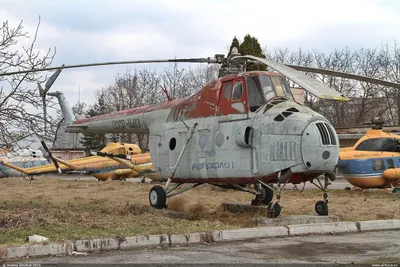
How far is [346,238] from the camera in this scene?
10156 millimetres

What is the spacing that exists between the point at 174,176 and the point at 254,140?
317cm

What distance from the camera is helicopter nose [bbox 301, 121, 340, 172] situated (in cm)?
1155

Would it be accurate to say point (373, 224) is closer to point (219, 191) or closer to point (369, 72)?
point (219, 191)

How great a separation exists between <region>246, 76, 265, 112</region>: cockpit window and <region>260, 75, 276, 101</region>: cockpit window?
0.31 ft

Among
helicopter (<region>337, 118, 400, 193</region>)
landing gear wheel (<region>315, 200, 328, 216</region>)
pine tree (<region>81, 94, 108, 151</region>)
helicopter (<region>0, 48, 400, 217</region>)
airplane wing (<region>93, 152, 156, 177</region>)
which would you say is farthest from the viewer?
pine tree (<region>81, 94, 108, 151</region>)

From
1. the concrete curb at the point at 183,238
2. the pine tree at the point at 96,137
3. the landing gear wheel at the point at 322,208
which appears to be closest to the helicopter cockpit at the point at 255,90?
the landing gear wheel at the point at 322,208

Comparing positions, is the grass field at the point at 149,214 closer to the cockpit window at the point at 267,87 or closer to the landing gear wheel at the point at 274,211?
the landing gear wheel at the point at 274,211

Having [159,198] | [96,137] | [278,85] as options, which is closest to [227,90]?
[278,85]

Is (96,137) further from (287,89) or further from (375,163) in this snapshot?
(287,89)

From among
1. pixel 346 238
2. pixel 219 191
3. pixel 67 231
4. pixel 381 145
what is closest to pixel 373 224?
pixel 346 238

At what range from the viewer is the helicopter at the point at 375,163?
2009 centimetres

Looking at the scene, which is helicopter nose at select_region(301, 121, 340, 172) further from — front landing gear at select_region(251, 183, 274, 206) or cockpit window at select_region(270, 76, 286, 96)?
front landing gear at select_region(251, 183, 274, 206)

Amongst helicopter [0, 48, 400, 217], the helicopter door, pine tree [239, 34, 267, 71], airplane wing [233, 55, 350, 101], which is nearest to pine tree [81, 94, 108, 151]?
pine tree [239, 34, 267, 71]

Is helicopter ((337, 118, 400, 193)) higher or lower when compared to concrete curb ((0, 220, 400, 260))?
higher
